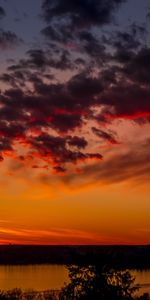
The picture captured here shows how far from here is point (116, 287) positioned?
23.5m

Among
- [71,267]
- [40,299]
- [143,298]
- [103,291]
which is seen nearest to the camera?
[103,291]

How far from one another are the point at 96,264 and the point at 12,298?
1640 inches

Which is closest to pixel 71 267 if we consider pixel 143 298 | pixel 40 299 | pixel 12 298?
pixel 143 298

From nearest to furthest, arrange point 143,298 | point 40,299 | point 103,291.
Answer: point 103,291
point 143,298
point 40,299

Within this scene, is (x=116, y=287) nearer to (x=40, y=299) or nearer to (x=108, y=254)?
(x=108, y=254)

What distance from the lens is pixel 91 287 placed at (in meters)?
23.7

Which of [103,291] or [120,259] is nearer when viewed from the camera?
[103,291]

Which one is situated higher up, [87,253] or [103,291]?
[87,253]

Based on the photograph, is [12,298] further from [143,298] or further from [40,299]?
[143,298]

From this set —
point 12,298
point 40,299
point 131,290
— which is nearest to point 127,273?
point 131,290

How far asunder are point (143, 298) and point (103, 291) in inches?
186

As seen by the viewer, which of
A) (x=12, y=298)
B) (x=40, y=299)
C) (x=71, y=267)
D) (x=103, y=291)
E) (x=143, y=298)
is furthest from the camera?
(x=40, y=299)

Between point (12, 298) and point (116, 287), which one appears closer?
point (116, 287)

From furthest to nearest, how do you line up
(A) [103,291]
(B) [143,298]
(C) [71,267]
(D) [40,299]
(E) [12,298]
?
(D) [40,299] → (E) [12,298] → (B) [143,298] → (C) [71,267] → (A) [103,291]
